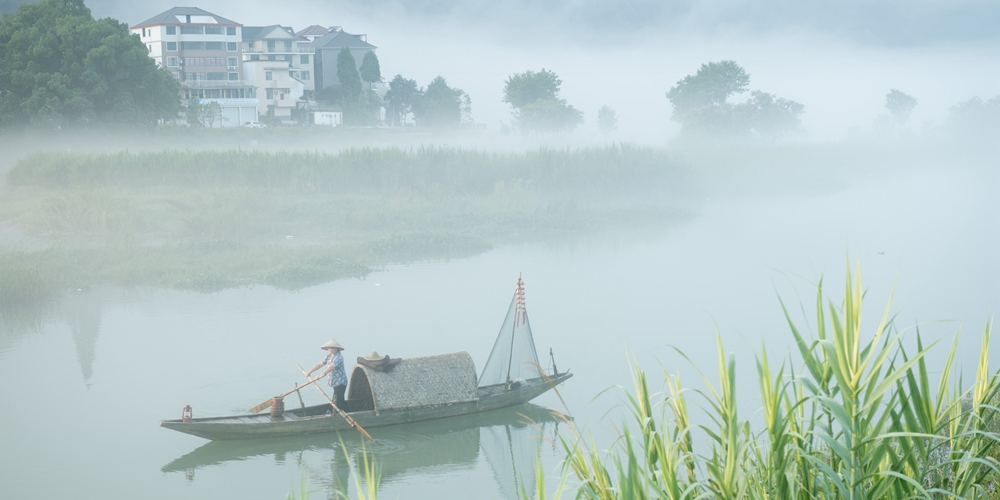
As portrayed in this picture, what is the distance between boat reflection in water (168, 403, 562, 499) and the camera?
8.55m

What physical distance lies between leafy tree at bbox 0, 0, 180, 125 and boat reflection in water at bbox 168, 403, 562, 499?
27802 mm

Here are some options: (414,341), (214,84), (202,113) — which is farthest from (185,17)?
(414,341)

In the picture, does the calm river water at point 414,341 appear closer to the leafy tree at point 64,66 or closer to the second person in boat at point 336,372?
the second person in boat at point 336,372

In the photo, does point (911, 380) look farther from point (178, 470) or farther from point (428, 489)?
point (178, 470)

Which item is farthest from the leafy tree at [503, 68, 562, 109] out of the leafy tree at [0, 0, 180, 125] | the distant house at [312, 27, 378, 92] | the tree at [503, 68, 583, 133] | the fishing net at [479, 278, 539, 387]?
the fishing net at [479, 278, 539, 387]

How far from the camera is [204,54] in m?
48.1

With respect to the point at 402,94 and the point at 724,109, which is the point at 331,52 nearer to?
the point at 402,94

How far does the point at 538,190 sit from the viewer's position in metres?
31.9

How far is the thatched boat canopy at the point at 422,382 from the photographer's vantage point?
9141 millimetres

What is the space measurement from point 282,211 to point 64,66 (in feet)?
49.5

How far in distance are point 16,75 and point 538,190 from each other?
20020mm

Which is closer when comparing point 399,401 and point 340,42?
point 399,401

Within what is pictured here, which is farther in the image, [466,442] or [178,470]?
[466,442]

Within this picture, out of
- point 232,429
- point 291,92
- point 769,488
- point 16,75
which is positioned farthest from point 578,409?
point 291,92
